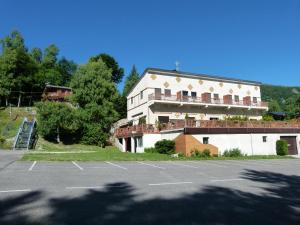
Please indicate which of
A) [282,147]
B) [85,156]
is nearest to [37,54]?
[85,156]

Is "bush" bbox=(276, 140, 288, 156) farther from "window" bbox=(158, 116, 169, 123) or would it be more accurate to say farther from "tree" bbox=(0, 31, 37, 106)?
"tree" bbox=(0, 31, 37, 106)

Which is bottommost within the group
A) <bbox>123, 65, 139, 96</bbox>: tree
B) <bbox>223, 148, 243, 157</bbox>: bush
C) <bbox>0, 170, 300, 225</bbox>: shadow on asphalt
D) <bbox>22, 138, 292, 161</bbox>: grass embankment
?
<bbox>0, 170, 300, 225</bbox>: shadow on asphalt

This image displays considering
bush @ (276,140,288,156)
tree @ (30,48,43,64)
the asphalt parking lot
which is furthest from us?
tree @ (30,48,43,64)

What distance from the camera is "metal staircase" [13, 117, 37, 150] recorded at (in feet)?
100

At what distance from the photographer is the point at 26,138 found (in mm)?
32594

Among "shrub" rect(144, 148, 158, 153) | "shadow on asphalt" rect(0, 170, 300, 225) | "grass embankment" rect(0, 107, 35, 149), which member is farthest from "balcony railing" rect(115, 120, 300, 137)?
"shadow on asphalt" rect(0, 170, 300, 225)

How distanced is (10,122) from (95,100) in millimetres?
14985

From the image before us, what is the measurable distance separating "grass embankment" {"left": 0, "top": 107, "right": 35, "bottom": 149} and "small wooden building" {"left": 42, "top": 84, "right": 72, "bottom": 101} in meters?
8.81

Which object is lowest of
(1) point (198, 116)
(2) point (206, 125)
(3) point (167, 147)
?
(3) point (167, 147)

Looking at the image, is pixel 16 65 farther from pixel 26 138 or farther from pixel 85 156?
pixel 85 156

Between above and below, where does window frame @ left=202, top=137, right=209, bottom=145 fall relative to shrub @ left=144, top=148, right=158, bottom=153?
above

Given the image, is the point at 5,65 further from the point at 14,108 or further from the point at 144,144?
the point at 144,144

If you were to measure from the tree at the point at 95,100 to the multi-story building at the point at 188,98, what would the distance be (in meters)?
3.91

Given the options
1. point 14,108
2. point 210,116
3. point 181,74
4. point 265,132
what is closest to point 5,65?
point 14,108
